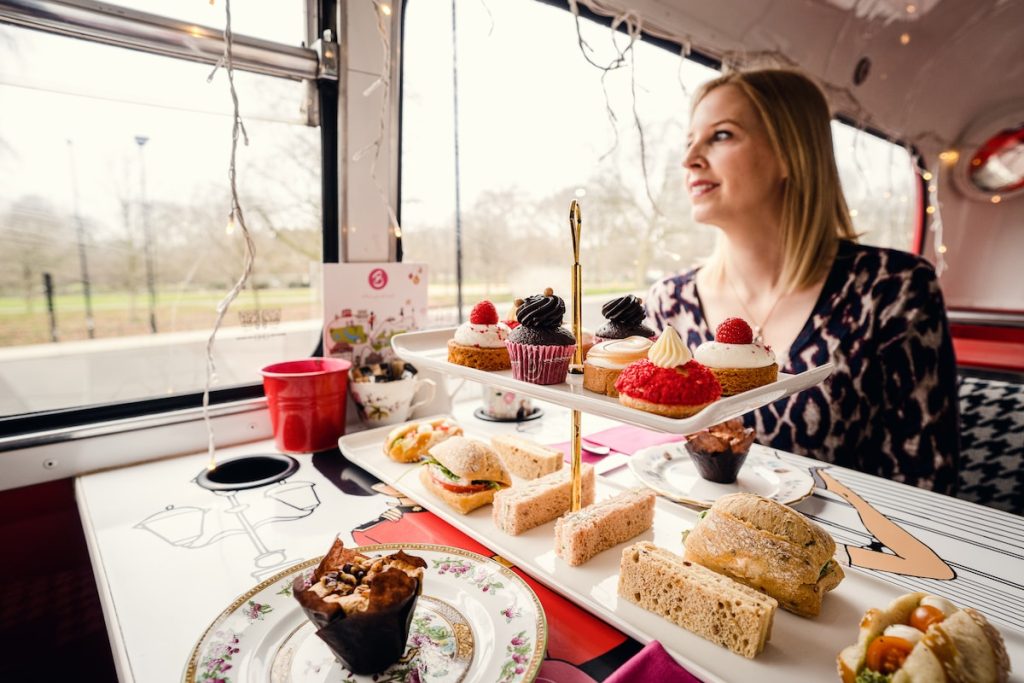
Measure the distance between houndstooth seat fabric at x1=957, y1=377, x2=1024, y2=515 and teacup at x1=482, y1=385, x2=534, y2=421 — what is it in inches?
65.4

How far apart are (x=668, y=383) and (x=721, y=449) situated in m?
0.49

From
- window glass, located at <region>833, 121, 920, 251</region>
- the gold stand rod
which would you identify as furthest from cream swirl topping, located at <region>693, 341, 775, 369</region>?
window glass, located at <region>833, 121, 920, 251</region>

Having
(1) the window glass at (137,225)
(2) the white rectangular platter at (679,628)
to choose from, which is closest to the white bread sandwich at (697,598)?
(2) the white rectangular platter at (679,628)

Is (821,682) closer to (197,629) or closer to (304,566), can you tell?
(304,566)

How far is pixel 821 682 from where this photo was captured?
0.66 m

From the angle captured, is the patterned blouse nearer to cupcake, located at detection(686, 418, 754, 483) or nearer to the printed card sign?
cupcake, located at detection(686, 418, 754, 483)


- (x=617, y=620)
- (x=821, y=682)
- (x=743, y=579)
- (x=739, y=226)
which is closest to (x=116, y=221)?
(x=617, y=620)

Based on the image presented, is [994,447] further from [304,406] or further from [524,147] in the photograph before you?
[304,406]

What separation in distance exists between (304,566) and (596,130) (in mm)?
2390

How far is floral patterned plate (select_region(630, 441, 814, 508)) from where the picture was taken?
1178mm

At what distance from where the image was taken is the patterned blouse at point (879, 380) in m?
1.76

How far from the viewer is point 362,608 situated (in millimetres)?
668

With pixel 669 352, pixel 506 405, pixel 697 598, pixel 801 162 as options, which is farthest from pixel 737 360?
pixel 801 162

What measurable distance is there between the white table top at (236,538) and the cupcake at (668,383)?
0.48 m
